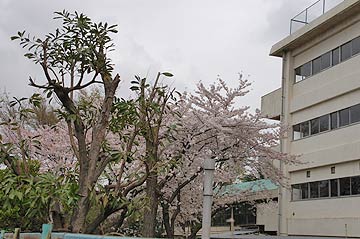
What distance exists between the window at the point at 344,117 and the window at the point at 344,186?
2.07 metres

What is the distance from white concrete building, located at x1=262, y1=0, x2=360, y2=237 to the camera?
19375 millimetres

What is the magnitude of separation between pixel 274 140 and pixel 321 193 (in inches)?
144

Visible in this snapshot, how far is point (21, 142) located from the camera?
7656mm

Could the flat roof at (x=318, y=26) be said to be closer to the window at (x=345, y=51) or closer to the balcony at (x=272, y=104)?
the window at (x=345, y=51)

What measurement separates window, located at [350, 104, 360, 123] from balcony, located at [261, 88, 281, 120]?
17.5ft

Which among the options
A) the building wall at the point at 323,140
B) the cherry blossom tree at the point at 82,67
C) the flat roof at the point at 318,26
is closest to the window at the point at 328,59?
the building wall at the point at 323,140

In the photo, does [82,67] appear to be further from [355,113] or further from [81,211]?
[355,113]

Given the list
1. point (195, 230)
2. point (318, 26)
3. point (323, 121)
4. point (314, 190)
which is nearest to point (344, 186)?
point (314, 190)

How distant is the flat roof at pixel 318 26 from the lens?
19.6 m

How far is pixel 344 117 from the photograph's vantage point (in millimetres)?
20141

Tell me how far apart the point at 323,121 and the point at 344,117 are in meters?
1.49

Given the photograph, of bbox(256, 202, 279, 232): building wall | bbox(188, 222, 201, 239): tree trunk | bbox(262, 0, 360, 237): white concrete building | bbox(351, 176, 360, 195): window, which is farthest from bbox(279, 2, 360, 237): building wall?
bbox(188, 222, 201, 239): tree trunk

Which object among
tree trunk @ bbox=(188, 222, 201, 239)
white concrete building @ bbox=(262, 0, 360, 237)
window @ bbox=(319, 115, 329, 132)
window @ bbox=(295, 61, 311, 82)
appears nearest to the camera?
white concrete building @ bbox=(262, 0, 360, 237)

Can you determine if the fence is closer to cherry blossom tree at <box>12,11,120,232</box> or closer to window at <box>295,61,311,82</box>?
cherry blossom tree at <box>12,11,120,232</box>
